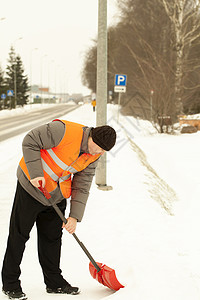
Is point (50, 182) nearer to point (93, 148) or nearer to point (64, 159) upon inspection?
point (64, 159)

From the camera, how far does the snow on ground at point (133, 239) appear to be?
3.47 m

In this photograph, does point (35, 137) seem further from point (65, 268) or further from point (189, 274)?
point (189, 274)

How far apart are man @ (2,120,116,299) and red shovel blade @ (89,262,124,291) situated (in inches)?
13.8

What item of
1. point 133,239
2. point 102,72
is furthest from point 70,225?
point 102,72

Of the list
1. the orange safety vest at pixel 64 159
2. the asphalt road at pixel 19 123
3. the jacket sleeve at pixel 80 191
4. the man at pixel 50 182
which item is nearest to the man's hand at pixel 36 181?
the man at pixel 50 182

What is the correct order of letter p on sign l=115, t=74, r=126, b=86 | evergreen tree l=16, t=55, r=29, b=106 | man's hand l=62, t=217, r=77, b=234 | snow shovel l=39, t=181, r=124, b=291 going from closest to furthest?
man's hand l=62, t=217, r=77, b=234
snow shovel l=39, t=181, r=124, b=291
letter p on sign l=115, t=74, r=126, b=86
evergreen tree l=16, t=55, r=29, b=106

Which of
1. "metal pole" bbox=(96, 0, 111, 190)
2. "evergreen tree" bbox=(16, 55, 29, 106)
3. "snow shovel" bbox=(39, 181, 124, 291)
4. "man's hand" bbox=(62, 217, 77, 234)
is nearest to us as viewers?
"man's hand" bbox=(62, 217, 77, 234)

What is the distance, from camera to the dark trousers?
121 inches

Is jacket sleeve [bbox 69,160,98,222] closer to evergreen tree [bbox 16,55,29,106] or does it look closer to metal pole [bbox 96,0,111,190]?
metal pole [bbox 96,0,111,190]

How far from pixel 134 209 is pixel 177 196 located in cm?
298

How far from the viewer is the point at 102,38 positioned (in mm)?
6902

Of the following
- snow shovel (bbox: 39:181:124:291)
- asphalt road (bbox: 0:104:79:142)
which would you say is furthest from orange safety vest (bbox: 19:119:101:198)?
asphalt road (bbox: 0:104:79:142)

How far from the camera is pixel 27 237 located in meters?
3.18

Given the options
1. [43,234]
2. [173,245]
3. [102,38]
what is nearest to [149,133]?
[102,38]
